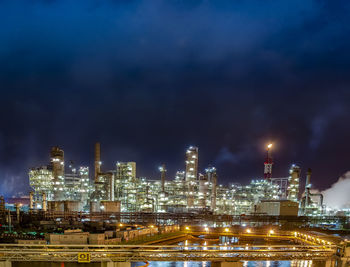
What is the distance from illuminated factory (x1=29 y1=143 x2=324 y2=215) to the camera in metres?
53.3

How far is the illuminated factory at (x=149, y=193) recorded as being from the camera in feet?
175

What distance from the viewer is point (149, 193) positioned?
2399 inches

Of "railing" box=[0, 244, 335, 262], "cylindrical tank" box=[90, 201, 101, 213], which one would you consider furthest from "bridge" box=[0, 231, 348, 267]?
"cylindrical tank" box=[90, 201, 101, 213]

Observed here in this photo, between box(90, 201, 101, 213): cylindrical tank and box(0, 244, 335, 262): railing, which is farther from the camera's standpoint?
box(90, 201, 101, 213): cylindrical tank

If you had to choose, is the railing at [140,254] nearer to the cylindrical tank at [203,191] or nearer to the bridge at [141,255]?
the bridge at [141,255]

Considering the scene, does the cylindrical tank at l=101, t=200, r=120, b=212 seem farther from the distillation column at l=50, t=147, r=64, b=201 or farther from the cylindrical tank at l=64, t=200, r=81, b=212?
the distillation column at l=50, t=147, r=64, b=201

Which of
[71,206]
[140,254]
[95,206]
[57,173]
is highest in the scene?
[57,173]

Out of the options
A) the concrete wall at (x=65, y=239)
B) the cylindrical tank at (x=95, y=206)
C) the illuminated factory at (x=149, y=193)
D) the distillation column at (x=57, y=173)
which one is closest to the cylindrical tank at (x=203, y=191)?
the illuminated factory at (x=149, y=193)

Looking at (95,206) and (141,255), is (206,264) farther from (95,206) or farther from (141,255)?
(95,206)

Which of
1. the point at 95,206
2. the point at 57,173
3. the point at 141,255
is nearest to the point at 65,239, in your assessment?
the point at 141,255

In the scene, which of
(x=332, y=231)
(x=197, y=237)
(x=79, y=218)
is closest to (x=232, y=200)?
(x=332, y=231)

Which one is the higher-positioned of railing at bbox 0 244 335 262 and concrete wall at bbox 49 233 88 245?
railing at bbox 0 244 335 262

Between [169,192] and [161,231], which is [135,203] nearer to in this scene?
[169,192]

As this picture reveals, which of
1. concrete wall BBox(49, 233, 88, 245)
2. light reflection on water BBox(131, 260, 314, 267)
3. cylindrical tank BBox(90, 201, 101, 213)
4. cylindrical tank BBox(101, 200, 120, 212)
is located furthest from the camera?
cylindrical tank BBox(90, 201, 101, 213)
